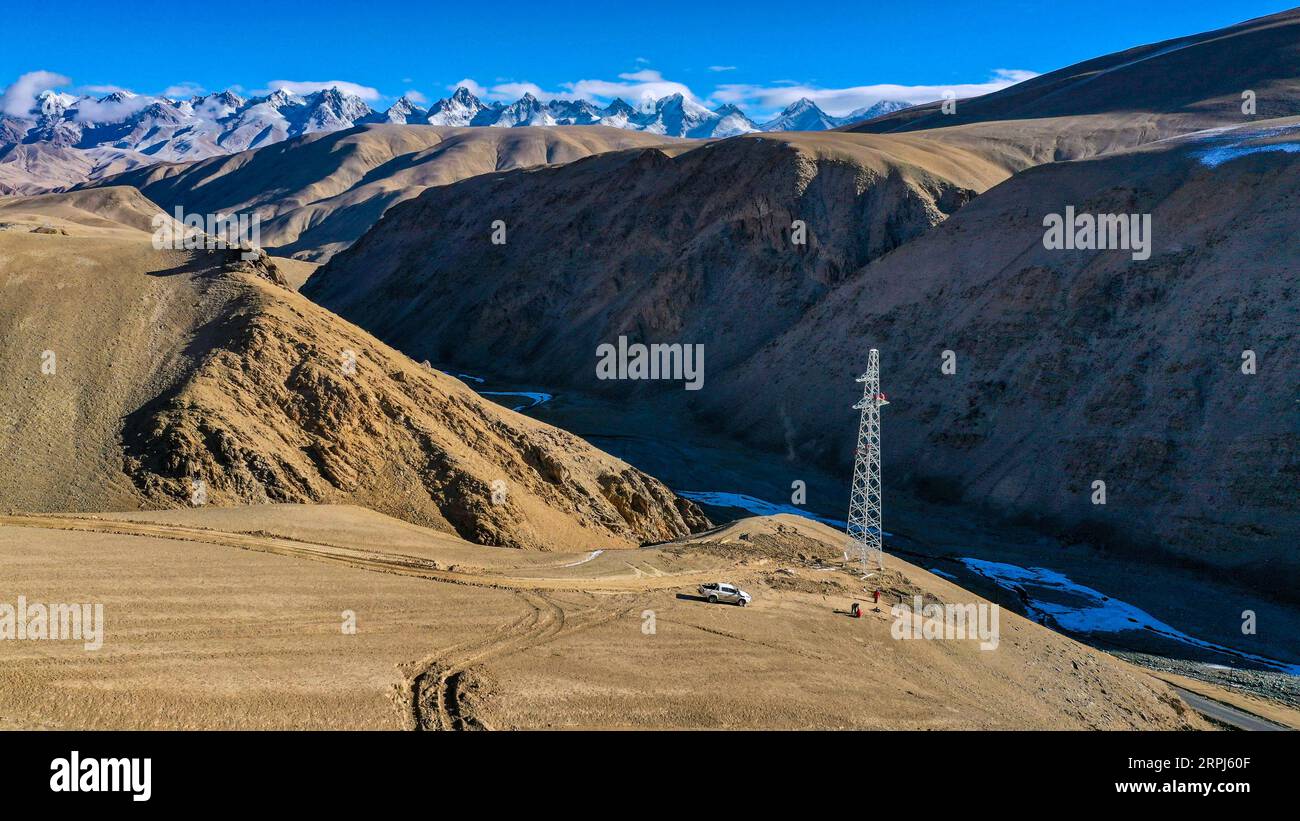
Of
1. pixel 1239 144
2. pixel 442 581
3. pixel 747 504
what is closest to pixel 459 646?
pixel 442 581

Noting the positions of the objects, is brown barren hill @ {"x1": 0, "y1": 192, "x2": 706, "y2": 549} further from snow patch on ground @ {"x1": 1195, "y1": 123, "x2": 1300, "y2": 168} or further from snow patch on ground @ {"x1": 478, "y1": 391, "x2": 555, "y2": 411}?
snow patch on ground @ {"x1": 1195, "y1": 123, "x2": 1300, "y2": 168}

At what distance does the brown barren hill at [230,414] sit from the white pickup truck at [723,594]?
6.90 meters

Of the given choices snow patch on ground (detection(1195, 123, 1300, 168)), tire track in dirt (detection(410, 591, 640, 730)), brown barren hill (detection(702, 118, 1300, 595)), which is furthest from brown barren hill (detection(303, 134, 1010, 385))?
tire track in dirt (detection(410, 591, 640, 730))

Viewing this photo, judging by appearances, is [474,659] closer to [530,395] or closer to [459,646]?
[459,646]

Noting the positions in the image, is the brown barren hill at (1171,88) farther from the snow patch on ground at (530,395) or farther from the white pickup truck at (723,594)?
the white pickup truck at (723,594)

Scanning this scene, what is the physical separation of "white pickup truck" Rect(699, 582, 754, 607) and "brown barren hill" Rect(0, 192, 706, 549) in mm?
6900

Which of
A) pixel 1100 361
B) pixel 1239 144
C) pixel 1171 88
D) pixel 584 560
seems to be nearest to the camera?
pixel 584 560

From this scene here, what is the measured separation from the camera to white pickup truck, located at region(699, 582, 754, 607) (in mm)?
23969

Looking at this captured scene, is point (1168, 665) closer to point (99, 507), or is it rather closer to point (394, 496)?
point (394, 496)

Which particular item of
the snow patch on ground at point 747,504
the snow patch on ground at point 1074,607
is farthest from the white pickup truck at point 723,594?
the snow patch on ground at point 747,504

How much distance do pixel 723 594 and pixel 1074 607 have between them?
1827 centimetres

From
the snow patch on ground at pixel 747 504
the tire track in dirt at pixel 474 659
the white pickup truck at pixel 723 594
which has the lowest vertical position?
the tire track in dirt at pixel 474 659

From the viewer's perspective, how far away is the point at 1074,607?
35.8 m

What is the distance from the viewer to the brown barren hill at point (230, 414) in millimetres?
26031
